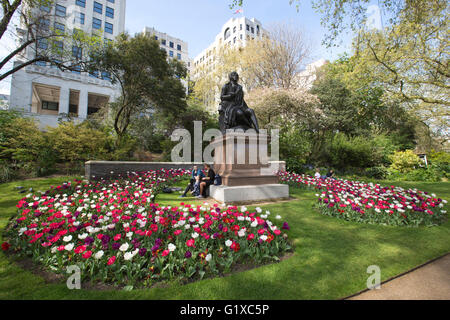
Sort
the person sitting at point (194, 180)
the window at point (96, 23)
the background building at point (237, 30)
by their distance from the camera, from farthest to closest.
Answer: the background building at point (237, 30) → the window at point (96, 23) → the person sitting at point (194, 180)

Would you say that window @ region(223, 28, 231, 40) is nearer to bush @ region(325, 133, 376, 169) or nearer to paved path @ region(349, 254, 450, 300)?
bush @ region(325, 133, 376, 169)

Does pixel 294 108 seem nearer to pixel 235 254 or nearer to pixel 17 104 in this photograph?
pixel 235 254

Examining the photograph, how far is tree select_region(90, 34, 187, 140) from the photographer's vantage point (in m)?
11.9

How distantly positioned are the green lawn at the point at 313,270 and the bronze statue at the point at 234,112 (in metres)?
4.45

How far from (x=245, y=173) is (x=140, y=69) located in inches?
440

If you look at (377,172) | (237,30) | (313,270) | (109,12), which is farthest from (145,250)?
(237,30)

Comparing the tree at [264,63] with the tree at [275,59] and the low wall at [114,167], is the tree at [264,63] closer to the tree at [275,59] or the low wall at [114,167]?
the tree at [275,59]

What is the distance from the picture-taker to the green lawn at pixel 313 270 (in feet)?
6.53

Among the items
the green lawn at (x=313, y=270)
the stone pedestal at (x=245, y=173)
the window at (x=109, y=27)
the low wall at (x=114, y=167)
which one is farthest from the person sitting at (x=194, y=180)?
the window at (x=109, y=27)

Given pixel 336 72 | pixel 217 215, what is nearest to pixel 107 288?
pixel 217 215

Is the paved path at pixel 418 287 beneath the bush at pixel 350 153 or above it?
beneath

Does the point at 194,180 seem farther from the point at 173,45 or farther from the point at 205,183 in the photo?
the point at 173,45

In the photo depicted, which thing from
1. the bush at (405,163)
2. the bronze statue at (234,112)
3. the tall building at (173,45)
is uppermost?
the tall building at (173,45)
